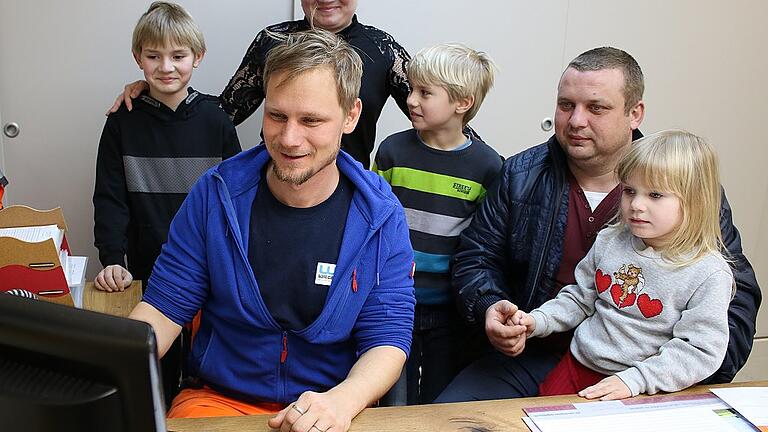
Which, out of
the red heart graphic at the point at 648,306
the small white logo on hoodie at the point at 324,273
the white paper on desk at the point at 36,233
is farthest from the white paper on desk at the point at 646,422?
the white paper on desk at the point at 36,233

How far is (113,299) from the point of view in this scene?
6.45 feet

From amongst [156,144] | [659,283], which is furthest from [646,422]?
[156,144]

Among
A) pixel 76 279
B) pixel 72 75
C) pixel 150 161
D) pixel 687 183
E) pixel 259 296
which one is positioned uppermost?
pixel 72 75

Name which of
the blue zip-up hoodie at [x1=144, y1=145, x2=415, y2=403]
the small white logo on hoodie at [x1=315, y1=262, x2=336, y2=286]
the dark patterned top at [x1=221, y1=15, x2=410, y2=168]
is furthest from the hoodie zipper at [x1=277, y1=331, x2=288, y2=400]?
the dark patterned top at [x1=221, y1=15, x2=410, y2=168]

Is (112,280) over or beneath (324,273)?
beneath

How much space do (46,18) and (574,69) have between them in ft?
5.85

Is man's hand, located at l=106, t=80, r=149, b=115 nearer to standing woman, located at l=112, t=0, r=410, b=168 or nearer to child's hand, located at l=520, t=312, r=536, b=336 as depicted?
standing woman, located at l=112, t=0, r=410, b=168

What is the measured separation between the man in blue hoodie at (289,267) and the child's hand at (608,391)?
350mm

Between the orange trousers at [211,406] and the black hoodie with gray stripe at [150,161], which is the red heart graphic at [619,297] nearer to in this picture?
the orange trousers at [211,406]

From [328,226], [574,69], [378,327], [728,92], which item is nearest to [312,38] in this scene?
[328,226]

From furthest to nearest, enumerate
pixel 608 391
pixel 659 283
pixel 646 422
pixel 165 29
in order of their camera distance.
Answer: pixel 165 29, pixel 659 283, pixel 608 391, pixel 646 422

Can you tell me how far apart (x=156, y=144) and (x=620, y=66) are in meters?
1.34

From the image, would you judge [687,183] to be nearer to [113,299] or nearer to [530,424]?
[530,424]

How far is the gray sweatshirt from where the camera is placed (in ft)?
4.87
